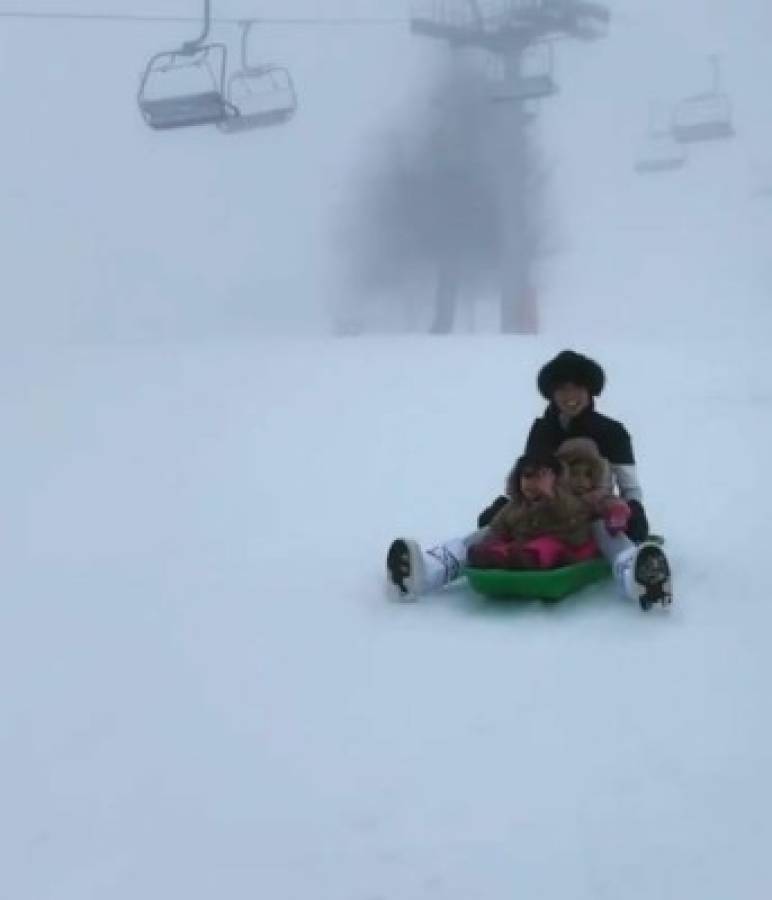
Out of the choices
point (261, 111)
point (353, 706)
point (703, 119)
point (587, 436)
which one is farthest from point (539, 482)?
point (703, 119)

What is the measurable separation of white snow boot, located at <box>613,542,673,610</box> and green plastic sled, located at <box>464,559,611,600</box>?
22 cm

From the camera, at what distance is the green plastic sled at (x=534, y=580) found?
443cm

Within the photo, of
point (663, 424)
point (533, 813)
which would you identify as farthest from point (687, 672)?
point (663, 424)

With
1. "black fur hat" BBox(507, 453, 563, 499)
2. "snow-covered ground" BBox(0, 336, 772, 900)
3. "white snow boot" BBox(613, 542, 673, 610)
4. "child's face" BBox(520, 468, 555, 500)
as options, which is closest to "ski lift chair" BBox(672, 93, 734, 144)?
"snow-covered ground" BBox(0, 336, 772, 900)

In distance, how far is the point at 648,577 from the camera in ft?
14.1

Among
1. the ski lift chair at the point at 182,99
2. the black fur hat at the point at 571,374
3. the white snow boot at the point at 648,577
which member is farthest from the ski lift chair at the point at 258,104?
the white snow boot at the point at 648,577

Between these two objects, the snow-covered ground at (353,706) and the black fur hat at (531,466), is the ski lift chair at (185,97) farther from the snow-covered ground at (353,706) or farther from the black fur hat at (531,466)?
the black fur hat at (531,466)

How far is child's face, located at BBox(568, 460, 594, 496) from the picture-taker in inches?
187

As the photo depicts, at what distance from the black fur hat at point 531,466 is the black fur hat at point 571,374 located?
393mm

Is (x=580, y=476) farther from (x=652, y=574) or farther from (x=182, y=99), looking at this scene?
(x=182, y=99)

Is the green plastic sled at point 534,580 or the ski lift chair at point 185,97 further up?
the ski lift chair at point 185,97

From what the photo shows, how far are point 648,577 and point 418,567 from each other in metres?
0.83

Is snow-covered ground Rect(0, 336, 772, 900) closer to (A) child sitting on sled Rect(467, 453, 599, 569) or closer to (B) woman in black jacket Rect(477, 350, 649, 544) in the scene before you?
(A) child sitting on sled Rect(467, 453, 599, 569)

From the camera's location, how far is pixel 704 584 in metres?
4.93
